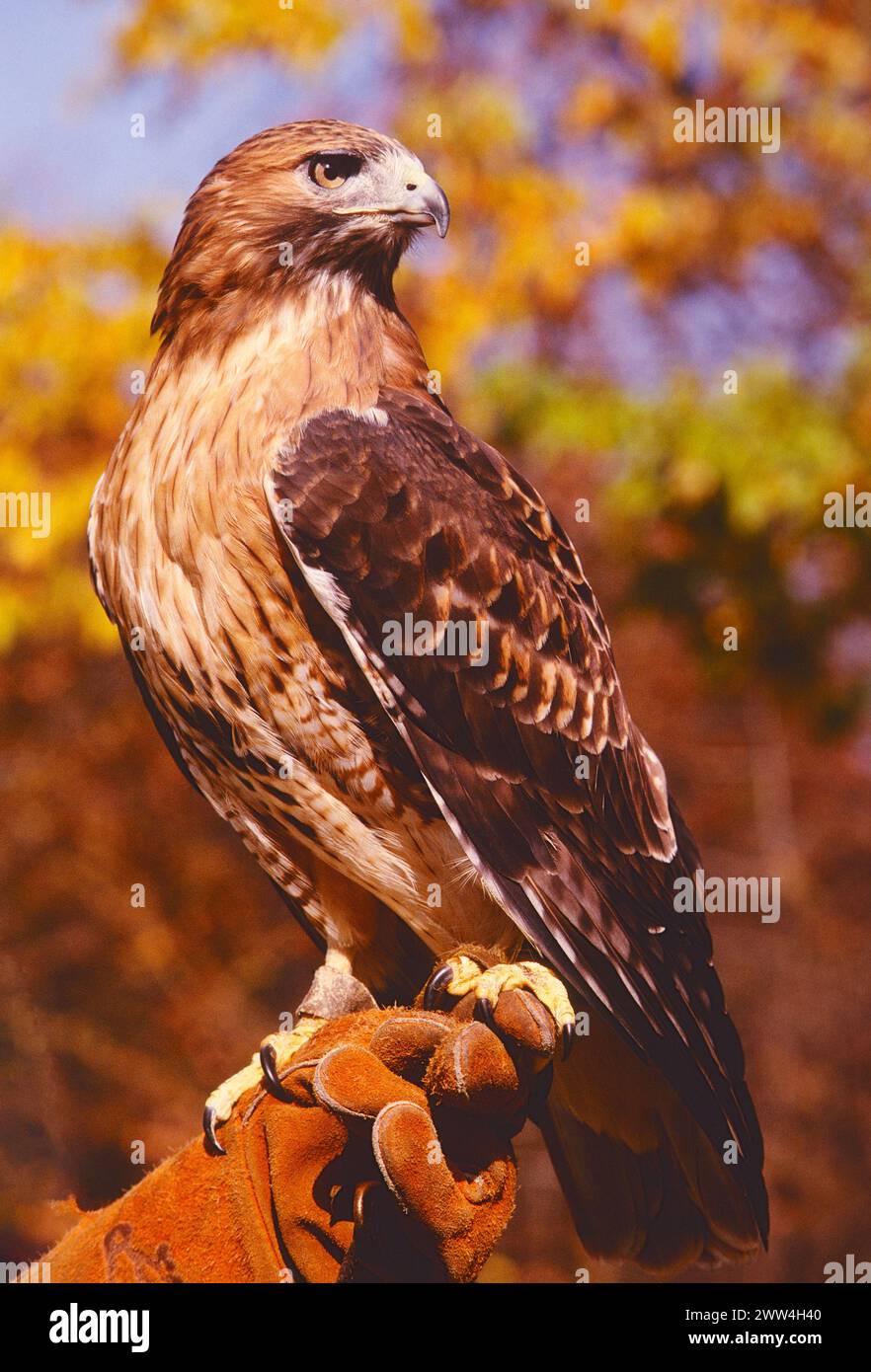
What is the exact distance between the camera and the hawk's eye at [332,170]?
7.45ft

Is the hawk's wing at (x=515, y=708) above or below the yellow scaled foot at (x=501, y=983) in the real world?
above

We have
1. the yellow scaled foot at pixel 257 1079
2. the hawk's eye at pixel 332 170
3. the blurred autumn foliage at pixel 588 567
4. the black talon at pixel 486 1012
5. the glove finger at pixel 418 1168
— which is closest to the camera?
the glove finger at pixel 418 1168

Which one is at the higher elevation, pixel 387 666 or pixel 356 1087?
pixel 387 666

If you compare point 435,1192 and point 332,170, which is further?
point 332,170

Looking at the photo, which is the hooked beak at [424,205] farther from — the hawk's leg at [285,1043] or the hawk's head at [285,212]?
the hawk's leg at [285,1043]

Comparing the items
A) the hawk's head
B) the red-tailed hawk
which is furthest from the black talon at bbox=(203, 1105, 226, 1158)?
the hawk's head

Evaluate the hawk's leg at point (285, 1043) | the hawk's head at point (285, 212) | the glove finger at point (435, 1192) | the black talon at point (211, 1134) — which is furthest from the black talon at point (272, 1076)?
the hawk's head at point (285, 212)

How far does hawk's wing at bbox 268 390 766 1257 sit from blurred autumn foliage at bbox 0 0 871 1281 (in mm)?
2217

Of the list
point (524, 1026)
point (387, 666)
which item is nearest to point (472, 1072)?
point (524, 1026)

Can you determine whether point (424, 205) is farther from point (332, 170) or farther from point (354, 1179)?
point (354, 1179)

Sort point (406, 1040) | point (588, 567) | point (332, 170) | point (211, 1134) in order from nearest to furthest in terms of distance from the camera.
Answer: point (406, 1040) → point (211, 1134) → point (332, 170) → point (588, 567)

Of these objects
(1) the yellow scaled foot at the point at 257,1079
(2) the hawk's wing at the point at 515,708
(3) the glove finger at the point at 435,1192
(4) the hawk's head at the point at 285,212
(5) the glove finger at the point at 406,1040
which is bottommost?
(3) the glove finger at the point at 435,1192

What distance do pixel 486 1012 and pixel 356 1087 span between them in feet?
0.77

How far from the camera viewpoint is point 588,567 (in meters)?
6.31
